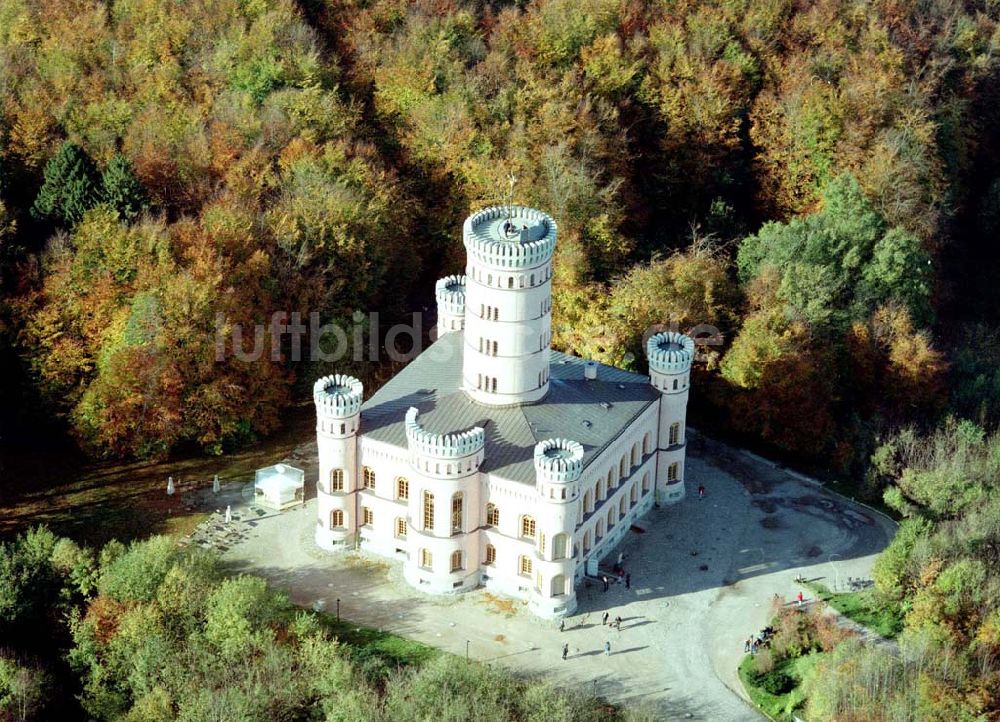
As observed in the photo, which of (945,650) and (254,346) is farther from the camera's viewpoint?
(254,346)

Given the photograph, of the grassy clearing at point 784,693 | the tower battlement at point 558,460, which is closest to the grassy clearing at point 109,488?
the tower battlement at point 558,460

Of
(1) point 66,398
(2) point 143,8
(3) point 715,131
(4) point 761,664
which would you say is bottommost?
(4) point 761,664

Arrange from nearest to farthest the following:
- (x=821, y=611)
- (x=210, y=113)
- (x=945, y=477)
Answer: (x=821, y=611), (x=945, y=477), (x=210, y=113)

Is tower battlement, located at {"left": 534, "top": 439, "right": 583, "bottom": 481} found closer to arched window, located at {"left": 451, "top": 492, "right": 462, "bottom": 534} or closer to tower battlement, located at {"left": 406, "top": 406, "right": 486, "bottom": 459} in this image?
tower battlement, located at {"left": 406, "top": 406, "right": 486, "bottom": 459}

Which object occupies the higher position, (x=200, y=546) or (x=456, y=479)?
(x=456, y=479)

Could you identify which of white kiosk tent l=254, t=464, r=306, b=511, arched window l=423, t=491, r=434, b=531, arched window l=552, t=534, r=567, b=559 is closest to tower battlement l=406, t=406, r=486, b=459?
arched window l=423, t=491, r=434, b=531

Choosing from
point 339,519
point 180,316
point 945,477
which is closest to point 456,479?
point 339,519

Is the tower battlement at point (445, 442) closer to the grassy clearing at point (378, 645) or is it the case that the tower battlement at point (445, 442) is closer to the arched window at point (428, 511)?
Answer: the arched window at point (428, 511)

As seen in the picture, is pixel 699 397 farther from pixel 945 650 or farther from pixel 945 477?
pixel 945 650
